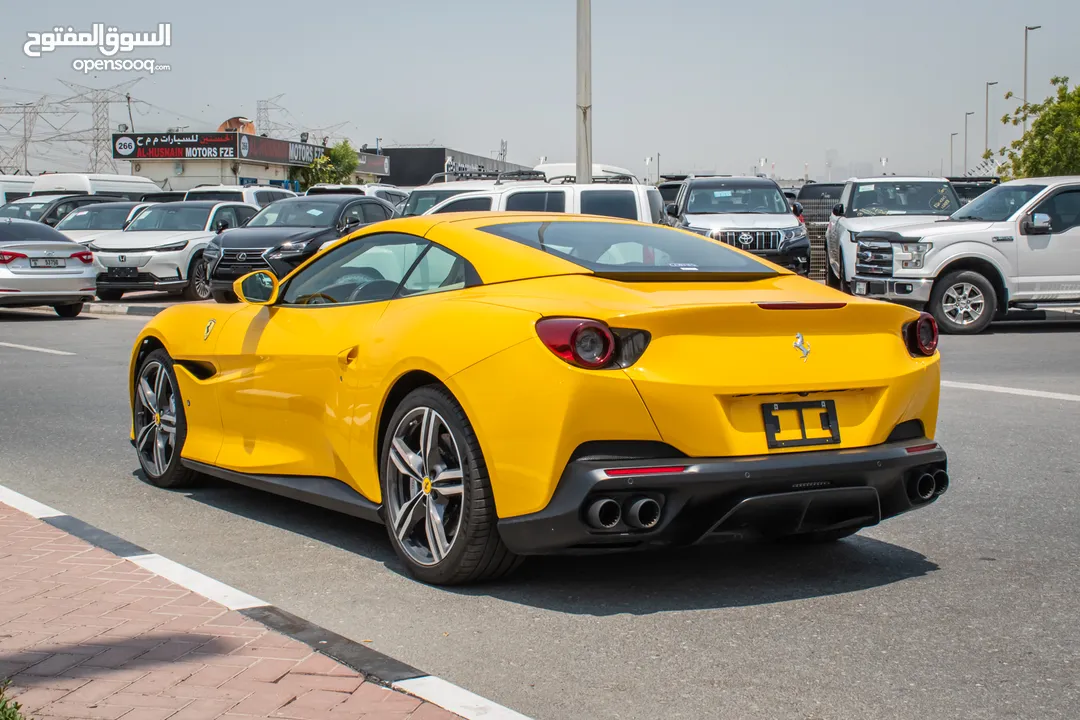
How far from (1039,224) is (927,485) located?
40.4 ft

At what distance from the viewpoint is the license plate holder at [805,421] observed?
4777 mm

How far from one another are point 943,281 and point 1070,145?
29652mm

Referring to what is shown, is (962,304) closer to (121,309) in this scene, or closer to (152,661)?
(121,309)

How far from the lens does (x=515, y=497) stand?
4730 millimetres

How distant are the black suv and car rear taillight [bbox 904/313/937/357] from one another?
50.4ft

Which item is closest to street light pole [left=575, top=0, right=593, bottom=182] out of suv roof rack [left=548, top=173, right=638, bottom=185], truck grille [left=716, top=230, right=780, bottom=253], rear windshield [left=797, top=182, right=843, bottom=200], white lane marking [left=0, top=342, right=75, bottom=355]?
suv roof rack [left=548, top=173, right=638, bottom=185]

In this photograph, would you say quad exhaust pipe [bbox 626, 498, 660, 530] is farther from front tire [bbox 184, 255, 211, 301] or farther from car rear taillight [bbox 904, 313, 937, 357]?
front tire [bbox 184, 255, 211, 301]

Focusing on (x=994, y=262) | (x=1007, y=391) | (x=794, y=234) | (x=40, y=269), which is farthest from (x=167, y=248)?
(x=1007, y=391)

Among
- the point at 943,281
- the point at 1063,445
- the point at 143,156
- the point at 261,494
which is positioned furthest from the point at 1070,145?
the point at 143,156

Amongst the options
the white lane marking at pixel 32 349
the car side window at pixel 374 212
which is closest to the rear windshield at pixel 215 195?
the car side window at pixel 374 212

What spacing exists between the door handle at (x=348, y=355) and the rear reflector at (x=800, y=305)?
1739 millimetres

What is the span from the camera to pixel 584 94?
22078 mm

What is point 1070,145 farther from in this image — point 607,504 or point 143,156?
point 143,156

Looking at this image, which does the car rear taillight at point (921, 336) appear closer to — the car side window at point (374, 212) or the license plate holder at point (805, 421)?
the license plate holder at point (805, 421)
